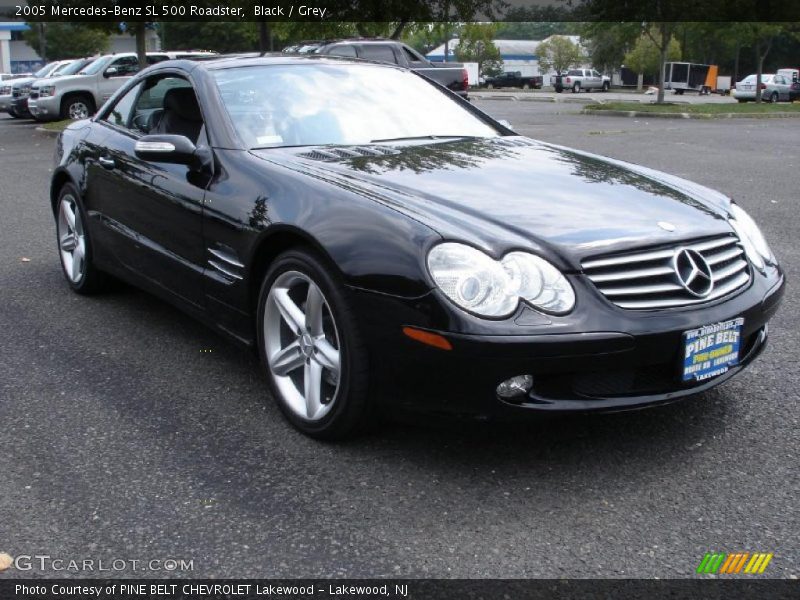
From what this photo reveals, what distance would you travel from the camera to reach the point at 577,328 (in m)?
2.90

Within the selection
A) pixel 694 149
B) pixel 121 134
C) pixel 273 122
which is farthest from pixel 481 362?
pixel 694 149

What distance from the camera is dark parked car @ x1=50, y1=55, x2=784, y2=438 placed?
2.96 m

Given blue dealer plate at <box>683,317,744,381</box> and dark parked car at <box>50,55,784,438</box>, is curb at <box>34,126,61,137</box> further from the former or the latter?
blue dealer plate at <box>683,317,744,381</box>

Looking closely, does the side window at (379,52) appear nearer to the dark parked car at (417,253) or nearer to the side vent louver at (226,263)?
the dark parked car at (417,253)

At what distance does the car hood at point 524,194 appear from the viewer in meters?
3.14

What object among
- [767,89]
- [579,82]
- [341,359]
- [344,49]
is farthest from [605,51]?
[341,359]

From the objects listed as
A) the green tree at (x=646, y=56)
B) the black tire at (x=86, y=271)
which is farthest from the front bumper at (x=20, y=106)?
the green tree at (x=646, y=56)

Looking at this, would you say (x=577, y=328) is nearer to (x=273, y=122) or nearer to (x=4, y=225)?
(x=273, y=122)

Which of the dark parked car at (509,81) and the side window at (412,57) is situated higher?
the side window at (412,57)

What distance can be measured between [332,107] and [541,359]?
202 cm

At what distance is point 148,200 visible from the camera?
448 cm

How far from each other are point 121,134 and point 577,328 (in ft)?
10.3

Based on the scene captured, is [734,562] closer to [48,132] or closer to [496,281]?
[496,281]

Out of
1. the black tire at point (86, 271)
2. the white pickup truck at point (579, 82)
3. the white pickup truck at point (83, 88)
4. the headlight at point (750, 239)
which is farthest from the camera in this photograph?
the white pickup truck at point (579, 82)
